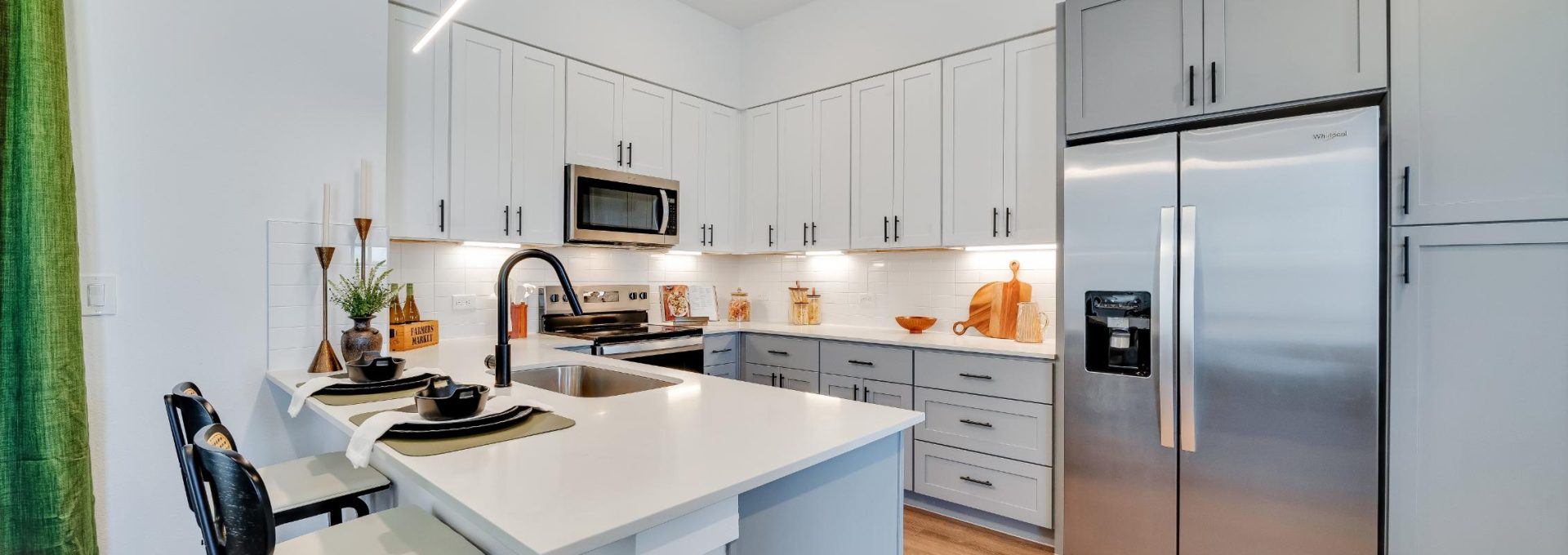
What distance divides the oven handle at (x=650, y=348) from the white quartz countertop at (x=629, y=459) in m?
1.32

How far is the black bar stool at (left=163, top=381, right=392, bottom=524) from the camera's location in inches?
52.4

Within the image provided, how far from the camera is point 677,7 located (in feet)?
12.5

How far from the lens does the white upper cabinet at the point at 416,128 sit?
104 inches

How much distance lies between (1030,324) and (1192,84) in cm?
121

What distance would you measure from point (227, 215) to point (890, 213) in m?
2.76

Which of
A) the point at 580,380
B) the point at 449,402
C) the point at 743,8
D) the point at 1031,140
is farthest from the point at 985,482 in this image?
the point at 743,8

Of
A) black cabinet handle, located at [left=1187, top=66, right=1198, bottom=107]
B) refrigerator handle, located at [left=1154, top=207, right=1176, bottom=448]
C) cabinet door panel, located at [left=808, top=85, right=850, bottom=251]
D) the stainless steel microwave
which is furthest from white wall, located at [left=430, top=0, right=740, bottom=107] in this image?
refrigerator handle, located at [left=1154, top=207, right=1176, bottom=448]

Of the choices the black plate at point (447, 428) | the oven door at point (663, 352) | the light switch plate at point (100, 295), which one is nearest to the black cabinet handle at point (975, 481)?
the oven door at point (663, 352)

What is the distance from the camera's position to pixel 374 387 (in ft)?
5.23

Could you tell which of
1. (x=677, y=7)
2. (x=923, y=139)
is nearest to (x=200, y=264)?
(x=677, y=7)

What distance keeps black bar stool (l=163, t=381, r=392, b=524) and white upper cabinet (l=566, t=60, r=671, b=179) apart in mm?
1932

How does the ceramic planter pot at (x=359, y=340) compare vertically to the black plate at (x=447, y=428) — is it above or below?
above

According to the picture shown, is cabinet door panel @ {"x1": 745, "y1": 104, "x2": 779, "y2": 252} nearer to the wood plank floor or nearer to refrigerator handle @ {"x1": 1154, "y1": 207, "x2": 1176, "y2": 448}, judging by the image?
the wood plank floor

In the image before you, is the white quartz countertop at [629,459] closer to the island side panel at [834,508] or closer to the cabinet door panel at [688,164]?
the island side panel at [834,508]
